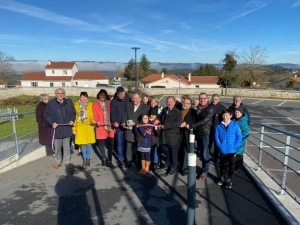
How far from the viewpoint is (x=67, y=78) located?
221ft

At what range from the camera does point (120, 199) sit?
3.75 metres

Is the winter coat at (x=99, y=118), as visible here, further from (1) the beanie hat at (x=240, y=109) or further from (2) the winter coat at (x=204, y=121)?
(1) the beanie hat at (x=240, y=109)

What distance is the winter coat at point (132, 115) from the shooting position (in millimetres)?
5008

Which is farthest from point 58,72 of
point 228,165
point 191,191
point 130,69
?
point 191,191

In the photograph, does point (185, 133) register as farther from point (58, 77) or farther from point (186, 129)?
point (58, 77)

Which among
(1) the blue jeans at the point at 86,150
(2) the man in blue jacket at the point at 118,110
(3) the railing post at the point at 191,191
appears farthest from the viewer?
(1) the blue jeans at the point at 86,150

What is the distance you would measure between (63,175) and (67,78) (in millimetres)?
67865

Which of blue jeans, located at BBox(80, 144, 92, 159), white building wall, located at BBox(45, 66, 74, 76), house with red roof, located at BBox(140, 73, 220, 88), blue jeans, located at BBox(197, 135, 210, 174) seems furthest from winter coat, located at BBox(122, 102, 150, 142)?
white building wall, located at BBox(45, 66, 74, 76)

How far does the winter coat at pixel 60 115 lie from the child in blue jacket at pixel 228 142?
3.27 m

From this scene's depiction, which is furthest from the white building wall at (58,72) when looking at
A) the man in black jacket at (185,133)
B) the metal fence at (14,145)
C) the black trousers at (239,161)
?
the black trousers at (239,161)

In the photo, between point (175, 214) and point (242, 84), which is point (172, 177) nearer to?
point (175, 214)

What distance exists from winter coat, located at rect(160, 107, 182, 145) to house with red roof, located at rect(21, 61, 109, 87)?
67709 millimetres

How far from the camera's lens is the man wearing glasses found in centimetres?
496

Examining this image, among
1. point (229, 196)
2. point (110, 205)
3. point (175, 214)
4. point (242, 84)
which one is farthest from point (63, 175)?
point (242, 84)
